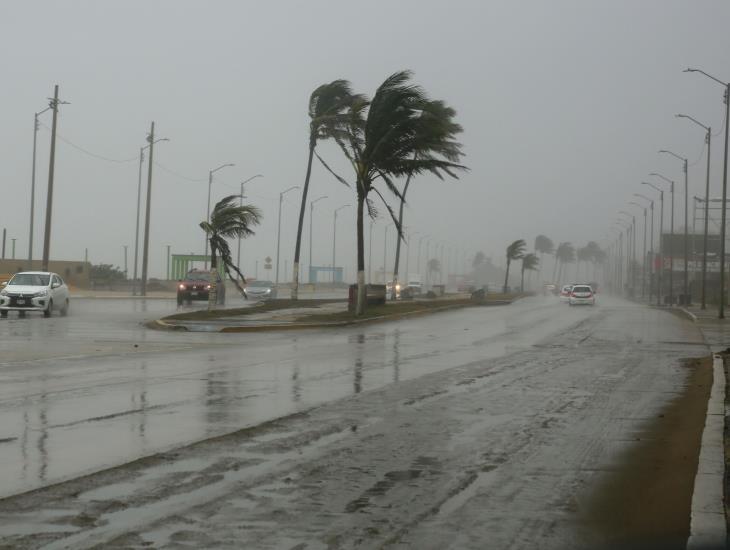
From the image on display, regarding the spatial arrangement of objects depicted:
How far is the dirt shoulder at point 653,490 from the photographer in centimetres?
652

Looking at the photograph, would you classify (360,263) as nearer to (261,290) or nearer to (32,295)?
(32,295)

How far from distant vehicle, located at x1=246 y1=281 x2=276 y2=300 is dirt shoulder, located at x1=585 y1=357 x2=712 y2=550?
1994 inches

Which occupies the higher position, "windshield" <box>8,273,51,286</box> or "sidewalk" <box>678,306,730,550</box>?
"windshield" <box>8,273,51,286</box>

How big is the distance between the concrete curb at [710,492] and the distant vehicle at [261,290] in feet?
167

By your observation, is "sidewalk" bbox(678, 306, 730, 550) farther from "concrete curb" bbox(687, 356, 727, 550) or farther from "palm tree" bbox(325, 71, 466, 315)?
"palm tree" bbox(325, 71, 466, 315)

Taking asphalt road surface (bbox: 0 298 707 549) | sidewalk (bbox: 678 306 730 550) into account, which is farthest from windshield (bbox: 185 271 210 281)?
sidewalk (bbox: 678 306 730 550)

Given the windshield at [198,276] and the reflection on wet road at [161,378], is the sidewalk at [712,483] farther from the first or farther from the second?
the windshield at [198,276]

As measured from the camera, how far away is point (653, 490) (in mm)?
7902

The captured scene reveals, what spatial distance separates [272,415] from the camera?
1170cm

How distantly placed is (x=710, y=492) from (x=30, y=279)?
3399 cm

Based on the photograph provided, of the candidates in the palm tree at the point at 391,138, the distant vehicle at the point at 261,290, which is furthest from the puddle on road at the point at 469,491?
the distant vehicle at the point at 261,290

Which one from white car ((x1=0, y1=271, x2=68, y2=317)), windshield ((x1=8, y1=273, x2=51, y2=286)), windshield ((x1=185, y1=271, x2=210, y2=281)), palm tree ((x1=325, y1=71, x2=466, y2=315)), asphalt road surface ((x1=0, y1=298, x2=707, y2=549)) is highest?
palm tree ((x1=325, y1=71, x2=466, y2=315))

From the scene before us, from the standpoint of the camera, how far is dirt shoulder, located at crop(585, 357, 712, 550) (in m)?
6.52

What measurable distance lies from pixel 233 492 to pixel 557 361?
1388 cm
